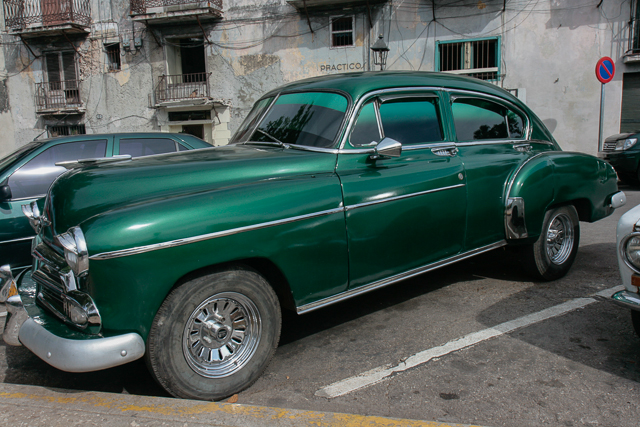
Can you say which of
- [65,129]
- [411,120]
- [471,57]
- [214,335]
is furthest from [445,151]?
[65,129]

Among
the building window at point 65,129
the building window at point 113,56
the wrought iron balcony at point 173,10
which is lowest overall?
the building window at point 65,129

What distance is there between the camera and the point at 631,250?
111 inches

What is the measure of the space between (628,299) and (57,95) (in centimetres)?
Result: 2305

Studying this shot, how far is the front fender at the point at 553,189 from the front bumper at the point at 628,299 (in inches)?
54.4

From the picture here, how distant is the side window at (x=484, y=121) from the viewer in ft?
13.7

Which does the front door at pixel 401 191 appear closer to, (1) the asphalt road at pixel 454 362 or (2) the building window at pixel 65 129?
(1) the asphalt road at pixel 454 362

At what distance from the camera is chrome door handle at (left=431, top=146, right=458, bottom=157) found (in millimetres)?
3865

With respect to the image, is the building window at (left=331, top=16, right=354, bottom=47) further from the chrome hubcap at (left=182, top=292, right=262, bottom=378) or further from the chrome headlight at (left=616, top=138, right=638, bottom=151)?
the chrome hubcap at (left=182, top=292, right=262, bottom=378)

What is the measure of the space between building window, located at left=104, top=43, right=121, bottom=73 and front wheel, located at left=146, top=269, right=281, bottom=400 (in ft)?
65.8

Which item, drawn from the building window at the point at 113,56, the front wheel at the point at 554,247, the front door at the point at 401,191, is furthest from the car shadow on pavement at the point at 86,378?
the building window at the point at 113,56

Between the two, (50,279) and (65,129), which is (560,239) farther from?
A: (65,129)

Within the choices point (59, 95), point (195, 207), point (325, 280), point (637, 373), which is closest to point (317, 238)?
point (325, 280)

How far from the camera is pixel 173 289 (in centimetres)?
255

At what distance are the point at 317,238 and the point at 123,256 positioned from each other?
1131mm
